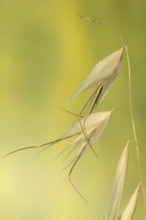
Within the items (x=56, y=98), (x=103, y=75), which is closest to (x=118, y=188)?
(x=103, y=75)

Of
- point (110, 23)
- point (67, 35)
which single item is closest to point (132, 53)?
point (110, 23)

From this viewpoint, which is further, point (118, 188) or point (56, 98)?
point (56, 98)

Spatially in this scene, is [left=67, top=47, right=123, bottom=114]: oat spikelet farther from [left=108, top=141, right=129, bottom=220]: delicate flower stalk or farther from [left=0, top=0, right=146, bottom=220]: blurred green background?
[left=0, top=0, right=146, bottom=220]: blurred green background

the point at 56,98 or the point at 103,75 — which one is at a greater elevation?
the point at 56,98

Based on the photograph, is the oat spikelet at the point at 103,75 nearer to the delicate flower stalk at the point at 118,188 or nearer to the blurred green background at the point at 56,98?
the delicate flower stalk at the point at 118,188

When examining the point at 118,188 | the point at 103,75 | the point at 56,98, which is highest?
the point at 56,98

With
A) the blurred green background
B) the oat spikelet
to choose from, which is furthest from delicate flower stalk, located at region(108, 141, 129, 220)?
the blurred green background

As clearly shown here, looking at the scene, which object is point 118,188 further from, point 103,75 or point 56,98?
point 56,98

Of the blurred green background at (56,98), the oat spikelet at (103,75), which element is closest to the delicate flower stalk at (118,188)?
the oat spikelet at (103,75)

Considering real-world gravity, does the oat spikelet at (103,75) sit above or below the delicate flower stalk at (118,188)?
above

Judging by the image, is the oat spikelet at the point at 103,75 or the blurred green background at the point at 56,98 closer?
the oat spikelet at the point at 103,75
